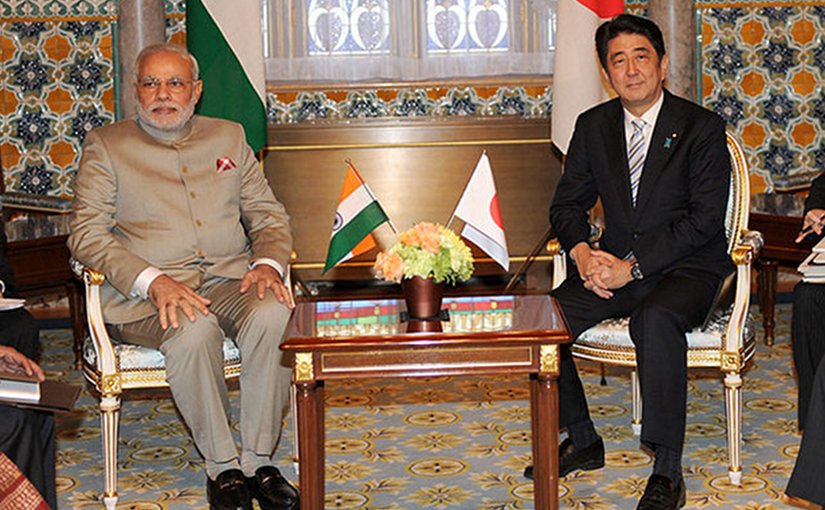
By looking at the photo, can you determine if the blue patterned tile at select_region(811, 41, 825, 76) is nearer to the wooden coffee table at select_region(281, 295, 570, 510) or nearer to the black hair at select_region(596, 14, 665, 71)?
the black hair at select_region(596, 14, 665, 71)

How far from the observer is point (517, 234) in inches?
307

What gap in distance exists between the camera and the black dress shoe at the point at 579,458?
14.6ft

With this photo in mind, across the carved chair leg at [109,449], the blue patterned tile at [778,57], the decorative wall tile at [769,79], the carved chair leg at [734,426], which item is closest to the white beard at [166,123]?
the carved chair leg at [109,449]

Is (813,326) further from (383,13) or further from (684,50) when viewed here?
(383,13)

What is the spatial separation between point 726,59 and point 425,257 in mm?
4553

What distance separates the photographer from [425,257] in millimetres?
3889

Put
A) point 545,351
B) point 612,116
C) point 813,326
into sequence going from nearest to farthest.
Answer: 1. point 545,351
2. point 813,326
3. point 612,116

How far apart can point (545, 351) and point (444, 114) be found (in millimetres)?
4365

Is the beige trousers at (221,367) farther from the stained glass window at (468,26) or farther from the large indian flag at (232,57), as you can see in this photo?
the stained glass window at (468,26)

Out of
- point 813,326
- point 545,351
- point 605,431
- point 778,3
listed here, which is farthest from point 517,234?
point 545,351

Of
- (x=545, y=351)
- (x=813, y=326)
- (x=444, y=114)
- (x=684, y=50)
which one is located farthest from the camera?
(x=444, y=114)

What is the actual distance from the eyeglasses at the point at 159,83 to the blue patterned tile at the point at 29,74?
3.35m

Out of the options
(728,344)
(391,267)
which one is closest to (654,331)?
(728,344)

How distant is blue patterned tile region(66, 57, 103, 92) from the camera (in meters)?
7.66
